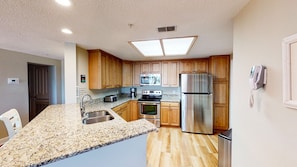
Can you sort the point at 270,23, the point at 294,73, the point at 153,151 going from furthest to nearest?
the point at 153,151, the point at 270,23, the point at 294,73

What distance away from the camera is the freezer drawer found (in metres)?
4.02

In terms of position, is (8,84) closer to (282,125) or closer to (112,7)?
(112,7)

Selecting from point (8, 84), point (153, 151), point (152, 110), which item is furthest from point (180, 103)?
point (8, 84)

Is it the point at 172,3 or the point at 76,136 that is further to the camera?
the point at 172,3

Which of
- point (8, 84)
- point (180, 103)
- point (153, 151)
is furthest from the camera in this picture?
point (180, 103)

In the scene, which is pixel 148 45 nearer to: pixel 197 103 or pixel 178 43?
pixel 178 43

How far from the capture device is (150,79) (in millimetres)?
4992

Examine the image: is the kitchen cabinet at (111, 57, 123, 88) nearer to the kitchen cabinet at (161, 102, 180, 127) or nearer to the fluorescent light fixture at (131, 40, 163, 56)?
the fluorescent light fixture at (131, 40, 163, 56)

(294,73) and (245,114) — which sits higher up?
(294,73)

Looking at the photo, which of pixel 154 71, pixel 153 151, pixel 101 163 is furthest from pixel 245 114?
pixel 154 71

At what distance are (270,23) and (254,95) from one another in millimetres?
599

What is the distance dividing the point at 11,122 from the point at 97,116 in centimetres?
119

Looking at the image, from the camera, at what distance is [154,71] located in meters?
4.98

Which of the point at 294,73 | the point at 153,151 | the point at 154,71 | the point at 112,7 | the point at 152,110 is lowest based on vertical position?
the point at 153,151
